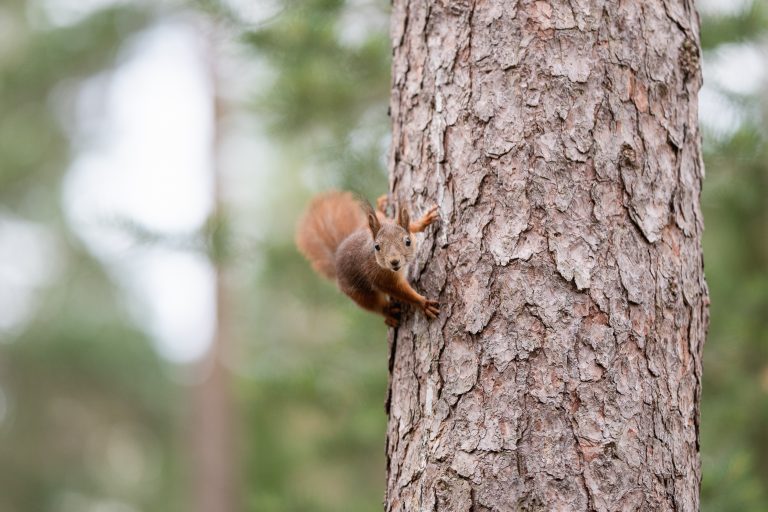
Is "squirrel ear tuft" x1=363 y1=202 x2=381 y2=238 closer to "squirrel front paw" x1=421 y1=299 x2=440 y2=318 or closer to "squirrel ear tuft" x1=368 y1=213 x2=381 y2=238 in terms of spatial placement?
"squirrel ear tuft" x1=368 y1=213 x2=381 y2=238

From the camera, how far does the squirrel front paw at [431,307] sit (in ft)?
6.74

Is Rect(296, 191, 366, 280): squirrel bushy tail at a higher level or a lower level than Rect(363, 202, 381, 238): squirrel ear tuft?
higher

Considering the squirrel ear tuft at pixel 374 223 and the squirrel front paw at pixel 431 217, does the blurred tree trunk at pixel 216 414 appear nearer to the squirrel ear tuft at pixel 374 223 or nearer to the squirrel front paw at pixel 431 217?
the squirrel ear tuft at pixel 374 223

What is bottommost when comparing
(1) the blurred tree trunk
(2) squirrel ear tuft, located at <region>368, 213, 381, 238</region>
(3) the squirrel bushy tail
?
(2) squirrel ear tuft, located at <region>368, 213, 381, 238</region>

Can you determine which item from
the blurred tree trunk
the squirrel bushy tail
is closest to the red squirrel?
the squirrel bushy tail

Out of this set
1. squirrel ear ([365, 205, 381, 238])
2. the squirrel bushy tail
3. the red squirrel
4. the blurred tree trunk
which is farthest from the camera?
the blurred tree trunk

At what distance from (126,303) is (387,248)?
27.9 feet

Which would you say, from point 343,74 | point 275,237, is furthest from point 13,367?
point 343,74

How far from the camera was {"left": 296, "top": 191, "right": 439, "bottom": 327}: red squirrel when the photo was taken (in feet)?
7.13

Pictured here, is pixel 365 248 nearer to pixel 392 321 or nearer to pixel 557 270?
pixel 392 321

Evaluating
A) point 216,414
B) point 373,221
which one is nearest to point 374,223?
point 373,221

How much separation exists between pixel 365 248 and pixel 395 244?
30cm

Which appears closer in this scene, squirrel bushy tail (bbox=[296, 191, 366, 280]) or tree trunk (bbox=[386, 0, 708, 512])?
tree trunk (bbox=[386, 0, 708, 512])

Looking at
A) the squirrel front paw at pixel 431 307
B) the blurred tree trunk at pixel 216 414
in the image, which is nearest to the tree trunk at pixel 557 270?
the squirrel front paw at pixel 431 307
